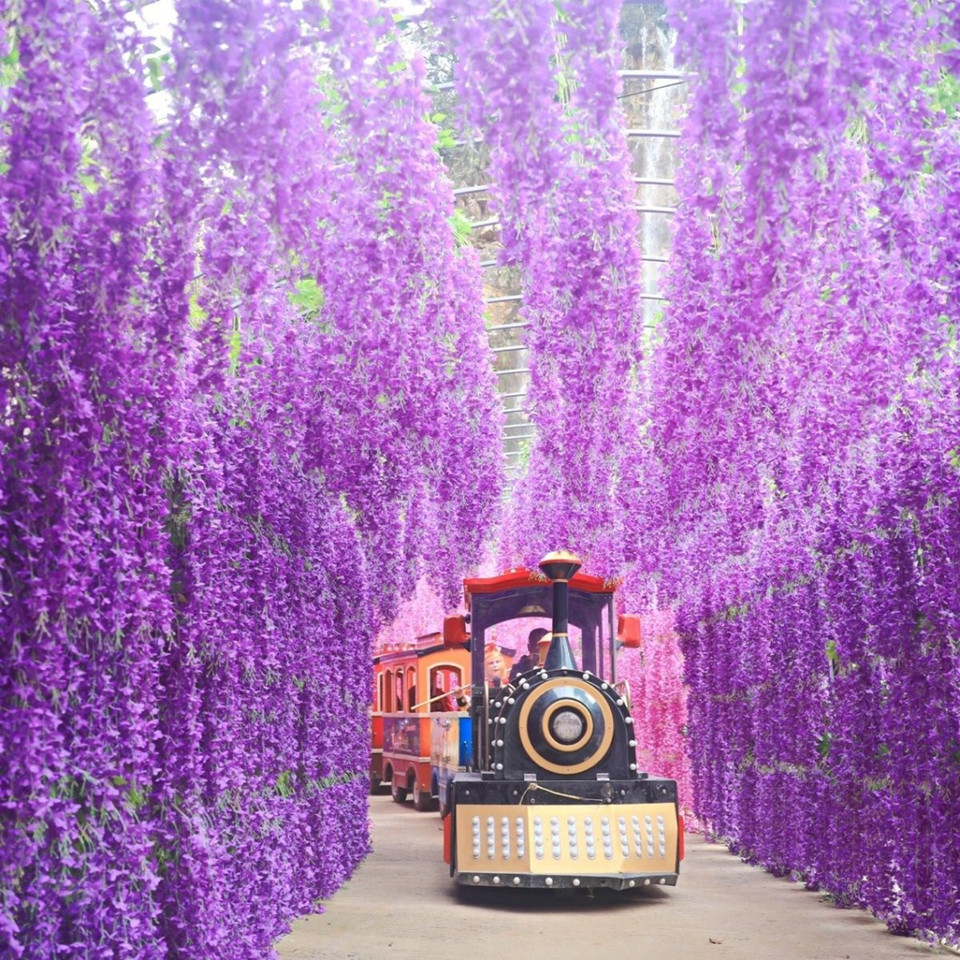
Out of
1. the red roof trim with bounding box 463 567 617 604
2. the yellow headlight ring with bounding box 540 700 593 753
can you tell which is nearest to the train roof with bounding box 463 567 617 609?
the red roof trim with bounding box 463 567 617 604

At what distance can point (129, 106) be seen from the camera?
13.0 feet

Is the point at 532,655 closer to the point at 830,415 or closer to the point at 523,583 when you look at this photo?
the point at 523,583

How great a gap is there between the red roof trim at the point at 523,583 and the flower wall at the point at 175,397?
361cm

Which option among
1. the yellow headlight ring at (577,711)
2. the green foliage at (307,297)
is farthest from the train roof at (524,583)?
the green foliage at (307,297)

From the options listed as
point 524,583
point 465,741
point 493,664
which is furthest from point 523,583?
point 465,741

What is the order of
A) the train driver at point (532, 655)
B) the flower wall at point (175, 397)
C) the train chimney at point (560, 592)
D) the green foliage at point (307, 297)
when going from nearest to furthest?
the flower wall at point (175, 397), the green foliage at point (307, 297), the train chimney at point (560, 592), the train driver at point (532, 655)

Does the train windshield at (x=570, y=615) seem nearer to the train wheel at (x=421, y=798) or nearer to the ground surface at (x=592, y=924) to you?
the ground surface at (x=592, y=924)

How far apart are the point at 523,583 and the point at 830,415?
3.86 meters

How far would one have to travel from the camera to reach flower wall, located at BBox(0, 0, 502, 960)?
388cm

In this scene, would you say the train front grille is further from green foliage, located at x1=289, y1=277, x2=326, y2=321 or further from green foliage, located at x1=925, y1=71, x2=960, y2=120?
green foliage, located at x1=925, y1=71, x2=960, y2=120

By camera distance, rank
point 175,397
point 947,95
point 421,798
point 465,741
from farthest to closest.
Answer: point 421,798 < point 465,741 < point 947,95 < point 175,397

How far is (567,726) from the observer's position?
967cm

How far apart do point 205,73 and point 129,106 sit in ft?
1.21

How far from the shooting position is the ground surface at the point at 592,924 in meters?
7.67
